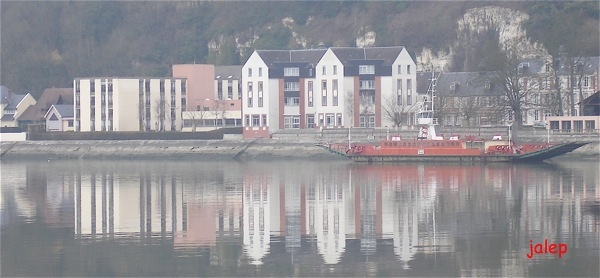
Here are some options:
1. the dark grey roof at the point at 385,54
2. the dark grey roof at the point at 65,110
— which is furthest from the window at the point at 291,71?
the dark grey roof at the point at 65,110

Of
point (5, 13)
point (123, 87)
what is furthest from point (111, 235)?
point (5, 13)

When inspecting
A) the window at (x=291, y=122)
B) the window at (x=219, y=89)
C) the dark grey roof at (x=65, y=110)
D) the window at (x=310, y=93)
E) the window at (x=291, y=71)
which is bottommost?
the window at (x=291, y=122)

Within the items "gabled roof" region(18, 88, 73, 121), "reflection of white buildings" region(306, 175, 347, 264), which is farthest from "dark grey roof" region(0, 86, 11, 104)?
"reflection of white buildings" region(306, 175, 347, 264)

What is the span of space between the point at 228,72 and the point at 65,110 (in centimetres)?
1522

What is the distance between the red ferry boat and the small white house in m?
29.5

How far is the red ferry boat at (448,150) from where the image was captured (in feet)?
190

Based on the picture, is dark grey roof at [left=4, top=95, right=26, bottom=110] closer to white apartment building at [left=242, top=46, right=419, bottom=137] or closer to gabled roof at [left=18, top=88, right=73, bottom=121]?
gabled roof at [left=18, top=88, right=73, bottom=121]

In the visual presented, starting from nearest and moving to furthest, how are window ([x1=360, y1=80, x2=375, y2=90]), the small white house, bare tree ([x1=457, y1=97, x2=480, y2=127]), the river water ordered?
the river water → bare tree ([x1=457, y1=97, x2=480, y2=127]) → window ([x1=360, y1=80, x2=375, y2=90]) → the small white house

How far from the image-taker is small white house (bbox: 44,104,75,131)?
8588 cm

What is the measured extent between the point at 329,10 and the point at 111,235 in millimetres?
83104

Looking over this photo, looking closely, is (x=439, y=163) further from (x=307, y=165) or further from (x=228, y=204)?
(x=228, y=204)

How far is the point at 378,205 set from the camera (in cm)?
3409

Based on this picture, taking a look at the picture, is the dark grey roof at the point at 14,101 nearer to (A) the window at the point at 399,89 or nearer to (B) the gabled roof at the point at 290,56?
(B) the gabled roof at the point at 290,56

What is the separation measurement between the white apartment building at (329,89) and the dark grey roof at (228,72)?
1379 centimetres
